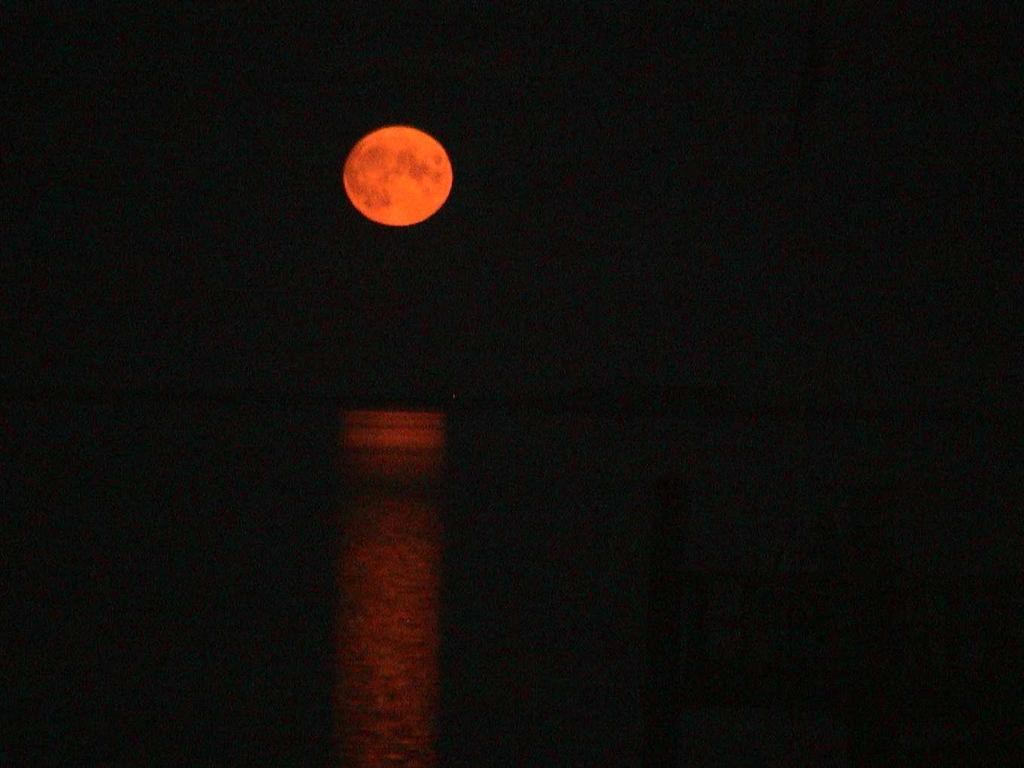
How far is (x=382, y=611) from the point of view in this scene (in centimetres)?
2164

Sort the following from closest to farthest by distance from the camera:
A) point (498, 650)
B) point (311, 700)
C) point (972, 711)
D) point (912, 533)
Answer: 1. point (972, 711)
2. point (311, 700)
3. point (498, 650)
4. point (912, 533)

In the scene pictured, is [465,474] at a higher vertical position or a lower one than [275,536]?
higher

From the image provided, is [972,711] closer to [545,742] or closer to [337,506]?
[545,742]

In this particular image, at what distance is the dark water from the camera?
14.0 m

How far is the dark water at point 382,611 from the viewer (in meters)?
14.0

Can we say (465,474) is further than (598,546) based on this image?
Yes

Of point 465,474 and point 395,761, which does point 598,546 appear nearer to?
point 395,761

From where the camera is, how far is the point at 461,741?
1409cm

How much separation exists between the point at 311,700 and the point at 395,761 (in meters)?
2.68

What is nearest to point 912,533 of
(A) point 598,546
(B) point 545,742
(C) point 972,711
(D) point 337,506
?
(A) point 598,546

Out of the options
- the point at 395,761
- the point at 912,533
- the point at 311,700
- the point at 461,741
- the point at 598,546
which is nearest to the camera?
the point at 395,761

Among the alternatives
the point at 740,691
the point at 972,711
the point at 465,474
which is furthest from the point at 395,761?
the point at 465,474

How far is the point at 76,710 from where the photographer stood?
48.0 feet

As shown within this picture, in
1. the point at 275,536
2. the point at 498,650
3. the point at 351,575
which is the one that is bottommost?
the point at 498,650
